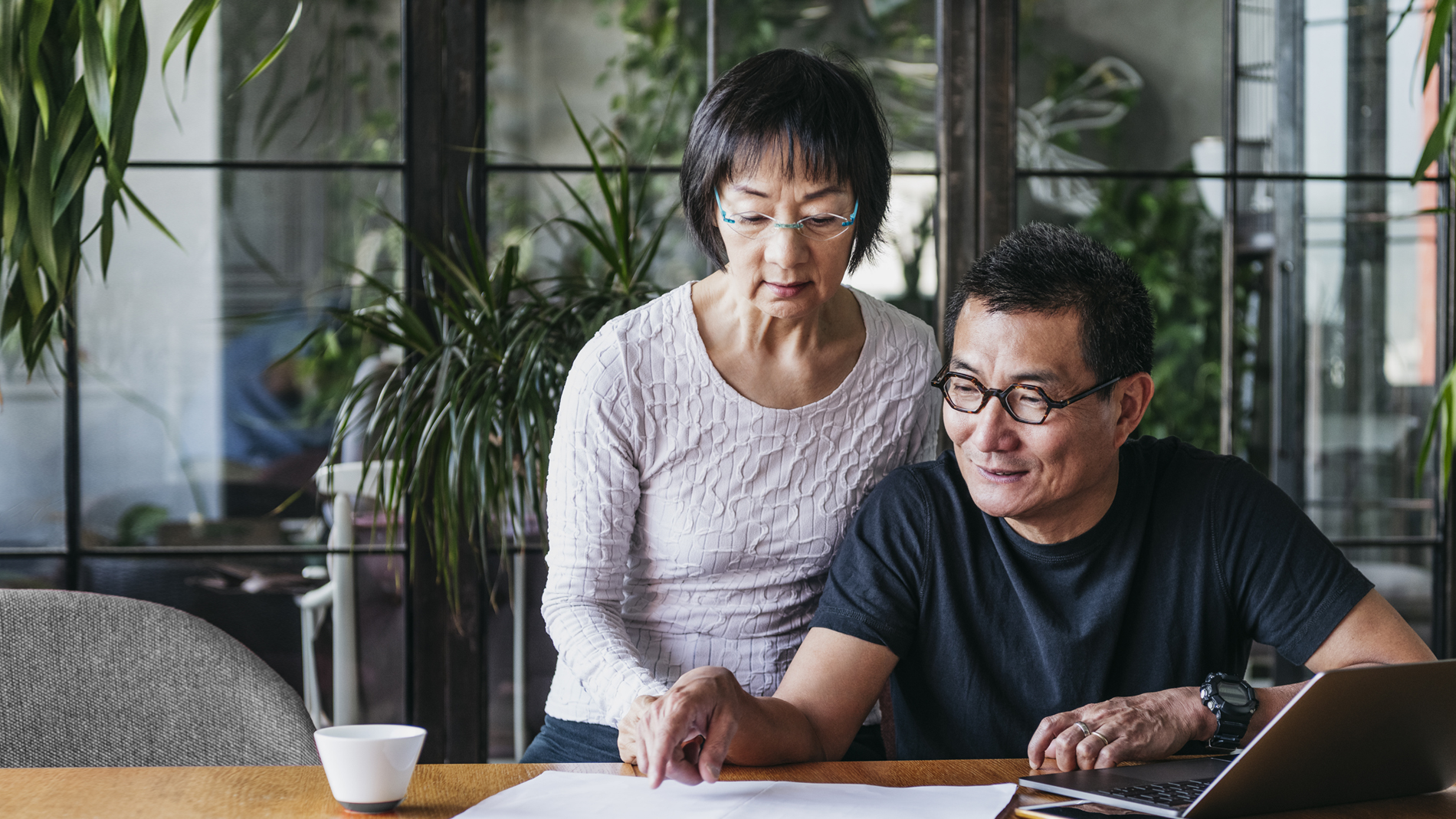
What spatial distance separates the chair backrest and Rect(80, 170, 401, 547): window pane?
4.21 ft

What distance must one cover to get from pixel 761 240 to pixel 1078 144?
1.69 m

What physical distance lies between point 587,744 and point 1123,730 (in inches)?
27.1

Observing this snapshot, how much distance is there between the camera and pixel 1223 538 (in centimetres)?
148

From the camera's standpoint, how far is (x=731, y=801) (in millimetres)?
1053

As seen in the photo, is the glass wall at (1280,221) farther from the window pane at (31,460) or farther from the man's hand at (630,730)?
the window pane at (31,460)

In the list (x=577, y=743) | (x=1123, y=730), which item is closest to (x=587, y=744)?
(x=577, y=743)

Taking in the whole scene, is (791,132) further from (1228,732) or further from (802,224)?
(1228,732)

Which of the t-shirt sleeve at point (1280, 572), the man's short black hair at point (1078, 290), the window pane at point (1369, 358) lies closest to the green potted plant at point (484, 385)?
the man's short black hair at point (1078, 290)

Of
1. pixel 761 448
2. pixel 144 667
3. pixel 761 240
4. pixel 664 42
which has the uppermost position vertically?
pixel 664 42

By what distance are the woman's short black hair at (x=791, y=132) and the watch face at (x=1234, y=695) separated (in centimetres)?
71

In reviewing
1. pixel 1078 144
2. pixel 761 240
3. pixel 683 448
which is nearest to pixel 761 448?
pixel 683 448

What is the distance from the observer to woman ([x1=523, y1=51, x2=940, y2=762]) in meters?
1.51

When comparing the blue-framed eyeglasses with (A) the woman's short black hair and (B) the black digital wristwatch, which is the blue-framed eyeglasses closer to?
(A) the woman's short black hair

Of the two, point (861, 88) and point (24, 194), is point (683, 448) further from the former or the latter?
point (24, 194)
